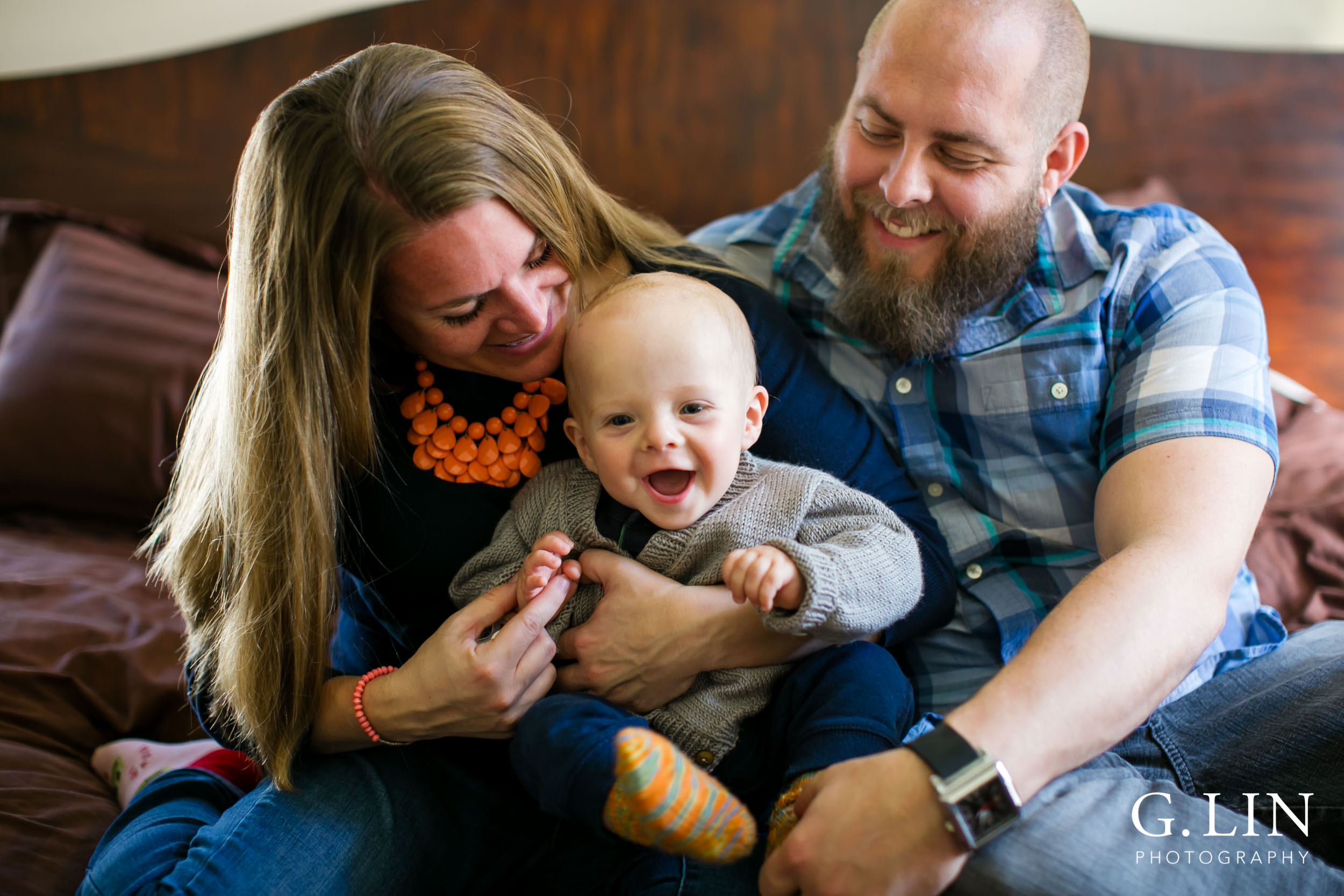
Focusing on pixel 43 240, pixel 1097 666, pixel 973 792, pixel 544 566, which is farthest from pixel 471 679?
pixel 43 240

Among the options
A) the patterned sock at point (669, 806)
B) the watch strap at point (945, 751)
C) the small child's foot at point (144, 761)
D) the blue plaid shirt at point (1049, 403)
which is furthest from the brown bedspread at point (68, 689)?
the blue plaid shirt at point (1049, 403)

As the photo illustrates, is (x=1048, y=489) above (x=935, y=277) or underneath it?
underneath

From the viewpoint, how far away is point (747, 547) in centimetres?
118

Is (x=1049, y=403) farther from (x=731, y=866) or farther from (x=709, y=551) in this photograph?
(x=731, y=866)

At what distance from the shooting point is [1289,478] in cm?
197

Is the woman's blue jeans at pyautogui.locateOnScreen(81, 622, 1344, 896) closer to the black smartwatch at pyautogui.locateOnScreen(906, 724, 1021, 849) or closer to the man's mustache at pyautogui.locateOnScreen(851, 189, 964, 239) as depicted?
the black smartwatch at pyautogui.locateOnScreen(906, 724, 1021, 849)

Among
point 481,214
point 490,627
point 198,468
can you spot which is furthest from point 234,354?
point 490,627

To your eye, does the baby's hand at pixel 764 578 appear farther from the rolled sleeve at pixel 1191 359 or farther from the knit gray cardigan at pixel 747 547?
the rolled sleeve at pixel 1191 359

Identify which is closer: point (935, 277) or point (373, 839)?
point (373, 839)

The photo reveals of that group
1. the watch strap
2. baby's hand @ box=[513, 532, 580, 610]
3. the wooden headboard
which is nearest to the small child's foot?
baby's hand @ box=[513, 532, 580, 610]

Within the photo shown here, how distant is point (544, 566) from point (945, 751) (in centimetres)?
54

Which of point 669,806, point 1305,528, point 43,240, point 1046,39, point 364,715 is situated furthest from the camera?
point 43,240

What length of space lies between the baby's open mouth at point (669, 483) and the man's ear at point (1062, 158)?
0.83 m

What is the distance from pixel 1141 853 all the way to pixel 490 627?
86cm
